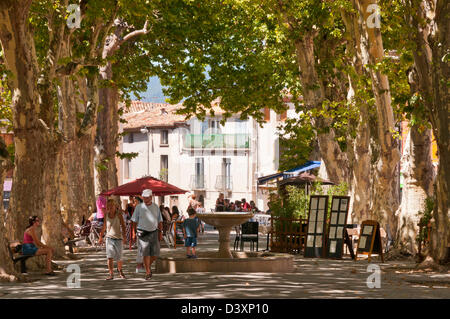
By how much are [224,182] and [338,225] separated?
53561 millimetres

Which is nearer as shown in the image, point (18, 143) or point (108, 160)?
point (18, 143)

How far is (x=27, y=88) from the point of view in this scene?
19828 millimetres

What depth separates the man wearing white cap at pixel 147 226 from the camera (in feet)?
57.2

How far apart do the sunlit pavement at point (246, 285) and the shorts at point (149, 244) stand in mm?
478

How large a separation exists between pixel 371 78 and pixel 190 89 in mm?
13806

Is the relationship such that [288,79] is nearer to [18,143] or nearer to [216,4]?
[216,4]

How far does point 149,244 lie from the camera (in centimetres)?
1755

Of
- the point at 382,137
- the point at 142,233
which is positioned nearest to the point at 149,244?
the point at 142,233

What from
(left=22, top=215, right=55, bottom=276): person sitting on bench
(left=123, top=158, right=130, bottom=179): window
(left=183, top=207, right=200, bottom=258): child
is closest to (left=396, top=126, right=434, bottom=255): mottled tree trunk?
(left=183, top=207, right=200, bottom=258): child

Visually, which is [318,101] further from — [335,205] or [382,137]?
[335,205]

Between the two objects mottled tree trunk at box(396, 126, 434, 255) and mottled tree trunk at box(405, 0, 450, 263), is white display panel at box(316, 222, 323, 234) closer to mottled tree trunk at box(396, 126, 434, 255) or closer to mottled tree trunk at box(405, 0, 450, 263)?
mottled tree trunk at box(396, 126, 434, 255)

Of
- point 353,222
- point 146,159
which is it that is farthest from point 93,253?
point 146,159

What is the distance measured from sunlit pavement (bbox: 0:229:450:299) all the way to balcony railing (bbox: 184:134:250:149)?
56.1 meters

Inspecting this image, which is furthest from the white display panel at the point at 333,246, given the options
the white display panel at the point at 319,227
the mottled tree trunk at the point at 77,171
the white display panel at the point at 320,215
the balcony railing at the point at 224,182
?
the balcony railing at the point at 224,182
